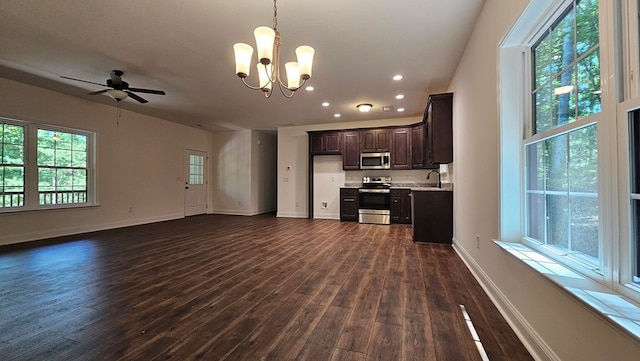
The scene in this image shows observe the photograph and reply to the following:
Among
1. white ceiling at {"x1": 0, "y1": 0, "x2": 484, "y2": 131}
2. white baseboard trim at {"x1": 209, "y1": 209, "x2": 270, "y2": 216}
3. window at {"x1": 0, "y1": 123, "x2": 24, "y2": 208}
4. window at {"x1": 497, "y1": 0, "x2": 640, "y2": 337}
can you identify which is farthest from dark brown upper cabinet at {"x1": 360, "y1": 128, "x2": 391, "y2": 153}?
window at {"x1": 0, "y1": 123, "x2": 24, "y2": 208}

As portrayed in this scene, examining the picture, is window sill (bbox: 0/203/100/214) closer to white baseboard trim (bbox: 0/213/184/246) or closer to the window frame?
white baseboard trim (bbox: 0/213/184/246)

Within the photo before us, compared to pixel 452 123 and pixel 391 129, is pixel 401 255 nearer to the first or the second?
pixel 452 123

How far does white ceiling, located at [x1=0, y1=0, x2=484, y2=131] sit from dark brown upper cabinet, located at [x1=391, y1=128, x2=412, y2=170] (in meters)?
1.40

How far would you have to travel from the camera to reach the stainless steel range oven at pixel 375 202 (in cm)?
643

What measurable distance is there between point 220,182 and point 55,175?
13.2 ft

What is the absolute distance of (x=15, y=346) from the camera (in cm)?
160

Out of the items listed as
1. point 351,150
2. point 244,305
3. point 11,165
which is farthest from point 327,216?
point 11,165

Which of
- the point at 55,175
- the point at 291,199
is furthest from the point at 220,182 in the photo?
the point at 55,175

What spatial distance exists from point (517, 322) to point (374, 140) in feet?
17.8

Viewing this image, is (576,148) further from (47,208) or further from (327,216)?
(47,208)

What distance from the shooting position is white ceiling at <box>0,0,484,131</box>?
253cm

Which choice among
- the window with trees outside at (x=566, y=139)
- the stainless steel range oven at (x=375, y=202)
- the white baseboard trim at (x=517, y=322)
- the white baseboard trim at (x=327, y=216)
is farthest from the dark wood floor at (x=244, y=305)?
the white baseboard trim at (x=327, y=216)

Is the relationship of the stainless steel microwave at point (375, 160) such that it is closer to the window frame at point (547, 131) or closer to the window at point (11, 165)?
the window frame at point (547, 131)

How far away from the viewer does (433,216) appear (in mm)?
4312
